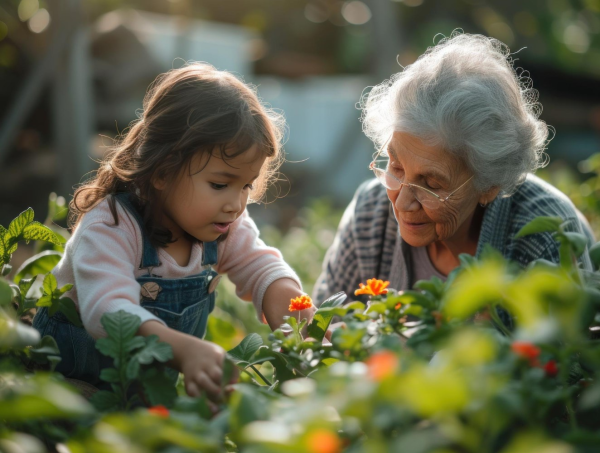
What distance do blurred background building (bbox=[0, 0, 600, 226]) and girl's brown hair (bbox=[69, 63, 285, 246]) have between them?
2762 millimetres

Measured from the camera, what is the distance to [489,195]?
2.07m

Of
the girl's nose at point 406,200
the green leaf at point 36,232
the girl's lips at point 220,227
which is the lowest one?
the green leaf at point 36,232

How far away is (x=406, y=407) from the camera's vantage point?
758mm

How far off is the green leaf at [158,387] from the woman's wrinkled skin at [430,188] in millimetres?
972

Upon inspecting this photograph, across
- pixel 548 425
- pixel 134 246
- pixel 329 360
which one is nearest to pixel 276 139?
pixel 134 246

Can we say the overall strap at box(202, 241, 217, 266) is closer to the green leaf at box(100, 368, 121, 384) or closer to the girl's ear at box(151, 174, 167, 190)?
the girl's ear at box(151, 174, 167, 190)

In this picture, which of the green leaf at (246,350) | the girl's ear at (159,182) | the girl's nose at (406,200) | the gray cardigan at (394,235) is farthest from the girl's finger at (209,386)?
the gray cardigan at (394,235)

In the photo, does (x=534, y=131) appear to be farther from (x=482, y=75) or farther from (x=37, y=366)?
(x=37, y=366)

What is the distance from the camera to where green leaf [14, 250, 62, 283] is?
1.61 m

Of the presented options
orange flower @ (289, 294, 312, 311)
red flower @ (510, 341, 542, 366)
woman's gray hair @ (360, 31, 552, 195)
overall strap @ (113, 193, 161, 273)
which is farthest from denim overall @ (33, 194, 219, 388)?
red flower @ (510, 341, 542, 366)

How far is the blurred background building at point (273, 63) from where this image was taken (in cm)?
455

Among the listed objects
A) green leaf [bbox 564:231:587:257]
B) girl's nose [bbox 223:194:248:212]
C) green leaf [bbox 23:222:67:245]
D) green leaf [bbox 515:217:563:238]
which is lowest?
green leaf [bbox 23:222:67:245]

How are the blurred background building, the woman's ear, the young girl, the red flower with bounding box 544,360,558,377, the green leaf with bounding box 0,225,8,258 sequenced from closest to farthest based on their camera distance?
1. the red flower with bounding box 544,360,558,377
2. the green leaf with bounding box 0,225,8,258
3. the young girl
4. the woman's ear
5. the blurred background building

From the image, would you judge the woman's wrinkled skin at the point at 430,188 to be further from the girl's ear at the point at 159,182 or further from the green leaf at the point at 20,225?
the green leaf at the point at 20,225
